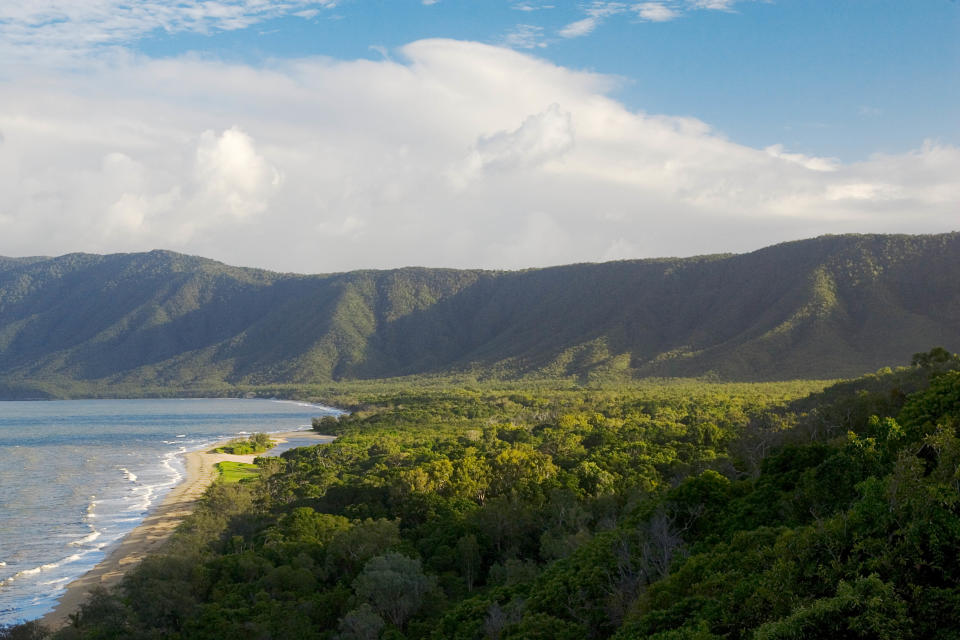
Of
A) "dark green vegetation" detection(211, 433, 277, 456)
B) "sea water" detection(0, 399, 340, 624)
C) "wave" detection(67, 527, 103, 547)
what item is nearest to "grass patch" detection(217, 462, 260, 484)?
"sea water" detection(0, 399, 340, 624)

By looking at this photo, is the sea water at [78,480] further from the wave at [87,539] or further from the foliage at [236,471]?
the foliage at [236,471]

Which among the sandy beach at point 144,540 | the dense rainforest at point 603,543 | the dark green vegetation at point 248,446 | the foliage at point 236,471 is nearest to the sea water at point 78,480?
the sandy beach at point 144,540

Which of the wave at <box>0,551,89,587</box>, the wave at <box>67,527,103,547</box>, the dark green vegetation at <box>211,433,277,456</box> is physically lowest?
the dark green vegetation at <box>211,433,277,456</box>

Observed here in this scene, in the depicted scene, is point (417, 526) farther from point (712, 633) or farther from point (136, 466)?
point (136, 466)

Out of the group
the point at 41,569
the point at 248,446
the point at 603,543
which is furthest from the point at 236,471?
the point at 603,543

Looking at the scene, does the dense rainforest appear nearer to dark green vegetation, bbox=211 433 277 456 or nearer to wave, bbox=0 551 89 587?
wave, bbox=0 551 89 587

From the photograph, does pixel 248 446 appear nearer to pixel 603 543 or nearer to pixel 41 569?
pixel 41 569
